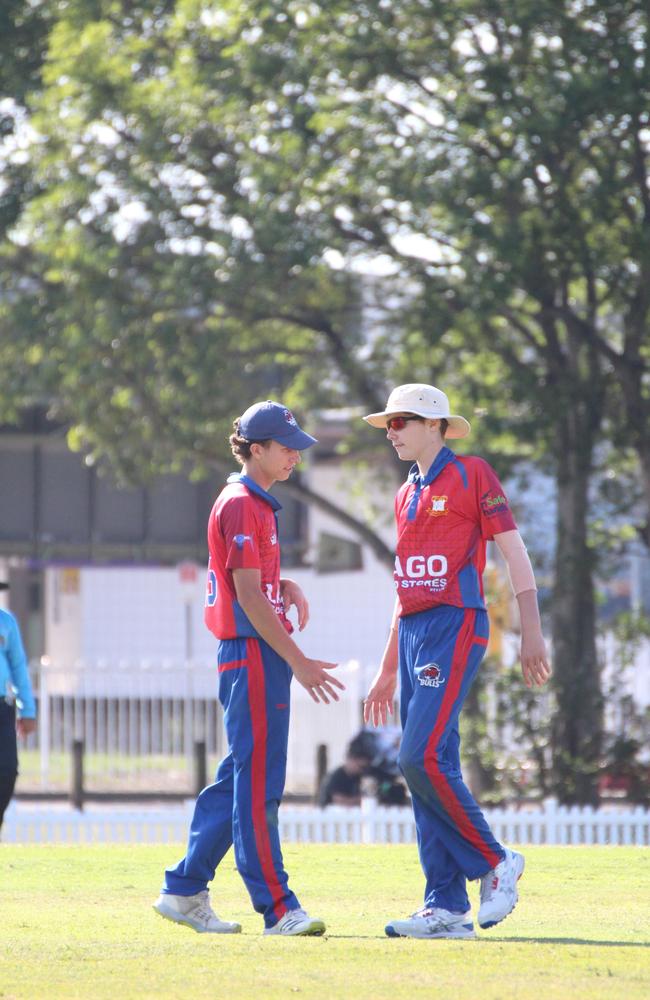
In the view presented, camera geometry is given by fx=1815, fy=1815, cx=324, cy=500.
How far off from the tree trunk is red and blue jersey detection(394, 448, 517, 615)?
1242 cm

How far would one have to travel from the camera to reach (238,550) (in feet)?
20.7

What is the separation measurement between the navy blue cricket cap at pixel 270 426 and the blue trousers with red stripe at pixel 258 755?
0.73 metres

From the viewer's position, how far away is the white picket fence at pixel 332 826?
41.0 ft

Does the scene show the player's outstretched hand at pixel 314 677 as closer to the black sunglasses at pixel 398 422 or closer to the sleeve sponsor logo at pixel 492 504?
the sleeve sponsor logo at pixel 492 504

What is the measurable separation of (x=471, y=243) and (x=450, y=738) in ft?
39.3

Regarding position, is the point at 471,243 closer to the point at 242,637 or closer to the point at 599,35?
the point at 599,35

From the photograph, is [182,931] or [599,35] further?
[599,35]

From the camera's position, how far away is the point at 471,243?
17984mm

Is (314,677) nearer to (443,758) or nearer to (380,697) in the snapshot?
(443,758)

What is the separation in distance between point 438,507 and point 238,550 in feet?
2.52

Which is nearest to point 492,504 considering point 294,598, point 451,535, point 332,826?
point 451,535

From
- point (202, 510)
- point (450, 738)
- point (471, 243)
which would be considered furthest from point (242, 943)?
point (202, 510)

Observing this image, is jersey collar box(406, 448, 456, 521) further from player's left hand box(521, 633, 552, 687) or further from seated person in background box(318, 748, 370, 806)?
seated person in background box(318, 748, 370, 806)

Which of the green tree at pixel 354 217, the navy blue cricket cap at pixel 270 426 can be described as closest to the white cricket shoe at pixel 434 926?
the navy blue cricket cap at pixel 270 426
